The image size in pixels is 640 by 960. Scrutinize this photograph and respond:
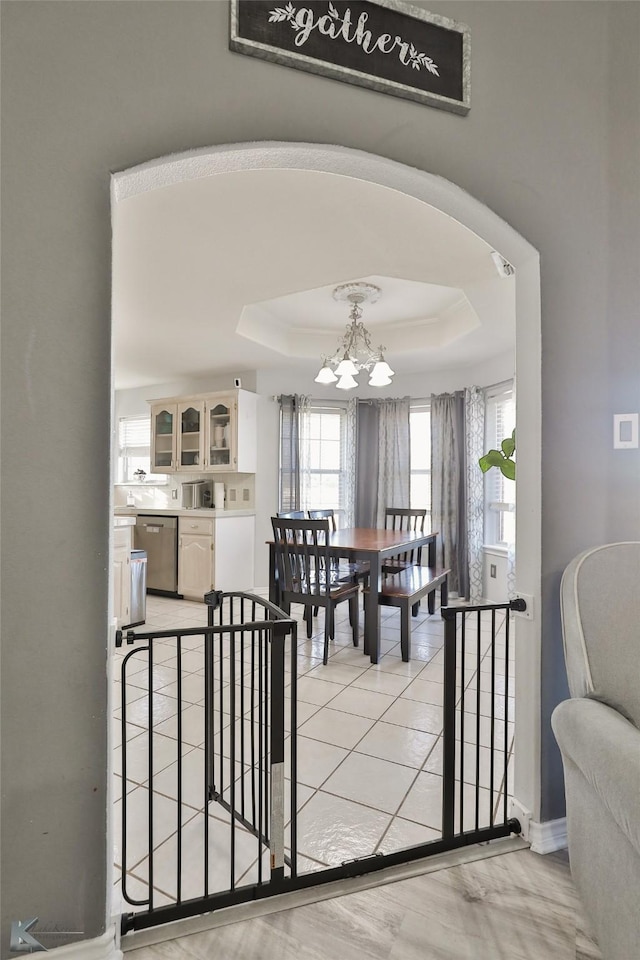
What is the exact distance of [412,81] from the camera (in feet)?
5.00

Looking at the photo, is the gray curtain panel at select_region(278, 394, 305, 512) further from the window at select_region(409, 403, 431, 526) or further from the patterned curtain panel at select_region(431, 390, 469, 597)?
the patterned curtain panel at select_region(431, 390, 469, 597)

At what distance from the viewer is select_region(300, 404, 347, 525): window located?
5.86 m

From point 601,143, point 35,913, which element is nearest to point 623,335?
point 601,143

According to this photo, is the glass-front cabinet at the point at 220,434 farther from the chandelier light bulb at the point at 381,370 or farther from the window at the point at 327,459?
the chandelier light bulb at the point at 381,370

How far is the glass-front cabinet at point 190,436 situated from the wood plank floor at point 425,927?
4.66 meters

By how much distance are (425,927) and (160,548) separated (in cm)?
473

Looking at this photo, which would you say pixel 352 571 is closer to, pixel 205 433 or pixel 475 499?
pixel 475 499

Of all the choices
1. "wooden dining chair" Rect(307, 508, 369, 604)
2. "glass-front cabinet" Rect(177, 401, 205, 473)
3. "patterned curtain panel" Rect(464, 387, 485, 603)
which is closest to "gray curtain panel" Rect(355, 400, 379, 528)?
"wooden dining chair" Rect(307, 508, 369, 604)

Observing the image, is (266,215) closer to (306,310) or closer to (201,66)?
(201,66)

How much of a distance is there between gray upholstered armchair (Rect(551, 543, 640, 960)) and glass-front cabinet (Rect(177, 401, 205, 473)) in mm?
4704

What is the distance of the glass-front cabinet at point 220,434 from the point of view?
A: 5422 millimetres

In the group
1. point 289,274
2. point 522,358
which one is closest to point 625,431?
point 522,358

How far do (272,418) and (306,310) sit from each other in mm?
1451

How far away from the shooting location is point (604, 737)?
121 centimetres
